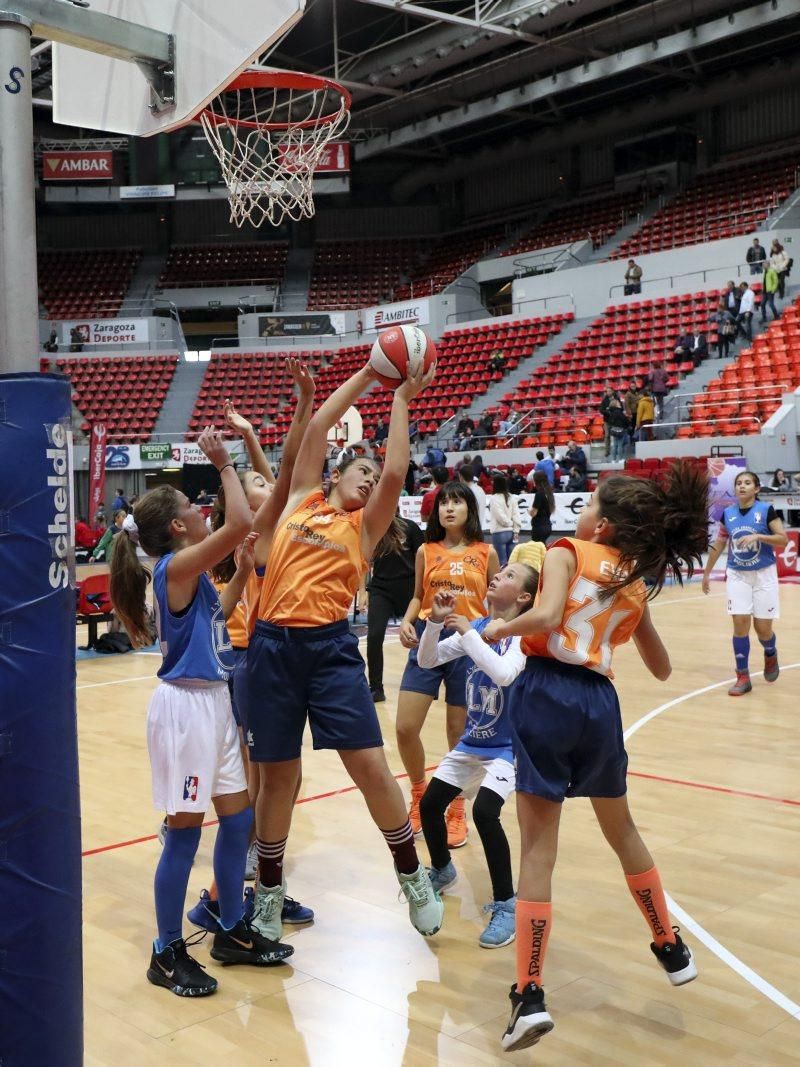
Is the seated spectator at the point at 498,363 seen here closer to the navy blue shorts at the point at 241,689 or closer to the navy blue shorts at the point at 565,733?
the navy blue shorts at the point at 241,689

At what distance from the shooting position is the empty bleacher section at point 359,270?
33562 mm

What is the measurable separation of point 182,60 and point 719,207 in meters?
26.0

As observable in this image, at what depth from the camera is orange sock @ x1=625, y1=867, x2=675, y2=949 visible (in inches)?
130

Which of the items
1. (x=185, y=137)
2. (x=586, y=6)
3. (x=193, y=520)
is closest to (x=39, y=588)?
(x=193, y=520)

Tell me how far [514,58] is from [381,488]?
24.3 m

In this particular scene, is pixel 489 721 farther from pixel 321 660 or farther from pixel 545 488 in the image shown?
pixel 545 488

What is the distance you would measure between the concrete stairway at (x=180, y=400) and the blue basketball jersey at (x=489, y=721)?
24368mm

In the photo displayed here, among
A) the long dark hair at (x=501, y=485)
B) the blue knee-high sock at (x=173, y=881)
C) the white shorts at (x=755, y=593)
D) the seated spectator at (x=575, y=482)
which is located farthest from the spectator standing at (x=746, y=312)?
the blue knee-high sock at (x=173, y=881)

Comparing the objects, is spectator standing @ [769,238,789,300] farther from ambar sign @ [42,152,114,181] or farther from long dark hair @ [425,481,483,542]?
ambar sign @ [42,152,114,181]

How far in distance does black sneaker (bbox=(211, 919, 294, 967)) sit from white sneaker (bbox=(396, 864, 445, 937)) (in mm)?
456

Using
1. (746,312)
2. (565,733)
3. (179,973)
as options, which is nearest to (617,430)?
(746,312)

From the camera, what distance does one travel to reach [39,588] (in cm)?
247

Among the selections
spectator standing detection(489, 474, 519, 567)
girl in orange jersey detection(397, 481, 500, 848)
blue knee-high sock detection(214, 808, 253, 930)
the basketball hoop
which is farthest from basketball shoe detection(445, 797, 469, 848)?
spectator standing detection(489, 474, 519, 567)

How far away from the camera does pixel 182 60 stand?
10.2 ft
